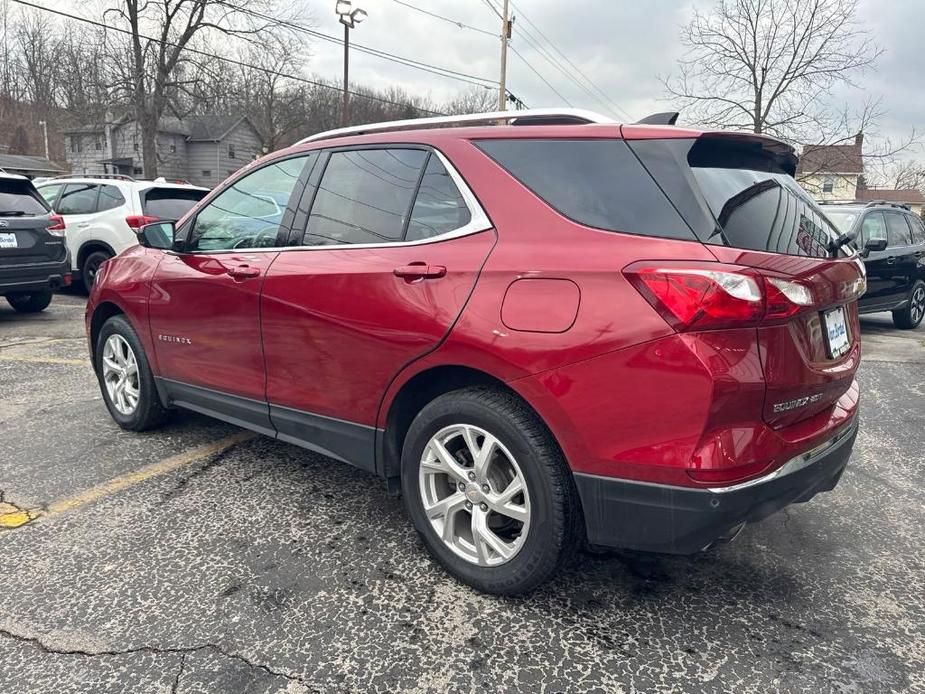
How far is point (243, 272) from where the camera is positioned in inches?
123

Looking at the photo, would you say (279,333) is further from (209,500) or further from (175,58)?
(175,58)

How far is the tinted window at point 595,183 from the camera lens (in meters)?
2.06

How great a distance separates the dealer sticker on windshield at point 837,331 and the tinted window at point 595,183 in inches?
27.2

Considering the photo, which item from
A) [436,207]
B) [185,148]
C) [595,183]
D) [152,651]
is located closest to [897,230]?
[595,183]

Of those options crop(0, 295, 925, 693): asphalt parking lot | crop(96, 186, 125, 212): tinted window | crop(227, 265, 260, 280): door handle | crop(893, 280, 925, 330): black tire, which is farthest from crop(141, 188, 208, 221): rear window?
crop(893, 280, 925, 330): black tire

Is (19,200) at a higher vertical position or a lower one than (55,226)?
higher

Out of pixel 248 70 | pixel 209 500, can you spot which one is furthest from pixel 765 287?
pixel 248 70

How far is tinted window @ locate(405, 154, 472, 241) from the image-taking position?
8.07ft

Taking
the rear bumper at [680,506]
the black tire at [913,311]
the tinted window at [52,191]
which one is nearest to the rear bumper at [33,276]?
the tinted window at [52,191]

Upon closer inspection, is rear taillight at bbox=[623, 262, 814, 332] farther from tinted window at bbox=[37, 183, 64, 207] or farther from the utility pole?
the utility pole

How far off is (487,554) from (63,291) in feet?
35.1

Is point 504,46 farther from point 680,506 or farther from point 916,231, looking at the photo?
point 680,506

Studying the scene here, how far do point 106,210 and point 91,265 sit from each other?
34.4 inches

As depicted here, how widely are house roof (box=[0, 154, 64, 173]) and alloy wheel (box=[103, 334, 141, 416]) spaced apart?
5812cm
